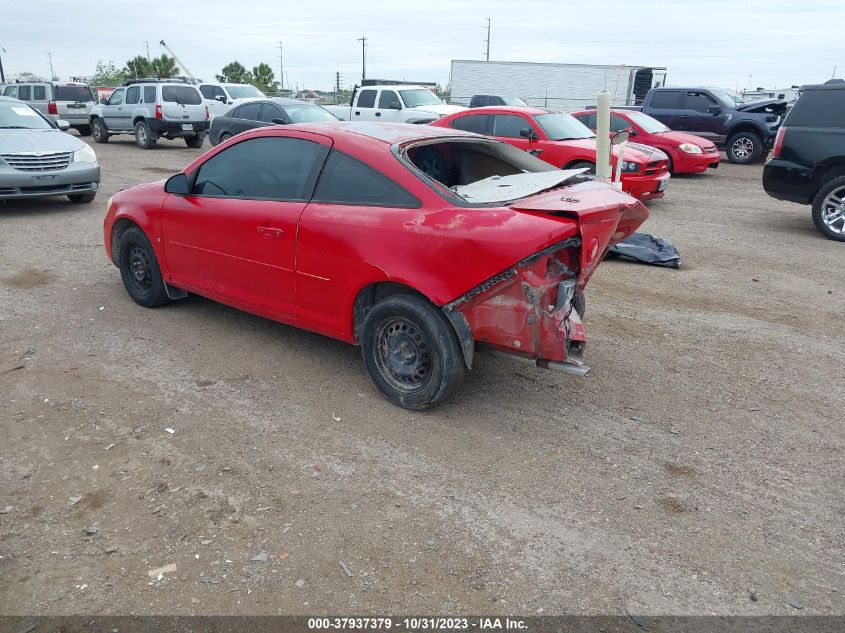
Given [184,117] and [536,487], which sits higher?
Answer: [184,117]

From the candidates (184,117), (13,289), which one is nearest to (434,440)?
(13,289)

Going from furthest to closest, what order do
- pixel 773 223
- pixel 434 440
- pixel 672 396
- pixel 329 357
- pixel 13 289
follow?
pixel 773 223 < pixel 13 289 < pixel 329 357 < pixel 672 396 < pixel 434 440

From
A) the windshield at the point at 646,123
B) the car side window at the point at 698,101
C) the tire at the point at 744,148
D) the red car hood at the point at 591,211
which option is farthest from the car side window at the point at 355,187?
the tire at the point at 744,148

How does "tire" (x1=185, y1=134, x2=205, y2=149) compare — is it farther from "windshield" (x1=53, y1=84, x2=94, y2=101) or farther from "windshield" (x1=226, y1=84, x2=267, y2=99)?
"windshield" (x1=53, y1=84, x2=94, y2=101)

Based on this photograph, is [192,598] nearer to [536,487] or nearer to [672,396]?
[536,487]

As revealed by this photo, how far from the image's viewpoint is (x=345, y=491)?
3312mm

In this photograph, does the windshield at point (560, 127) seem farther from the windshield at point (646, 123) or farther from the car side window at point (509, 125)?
the windshield at point (646, 123)

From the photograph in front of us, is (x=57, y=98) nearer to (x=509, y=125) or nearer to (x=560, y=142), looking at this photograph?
(x=509, y=125)

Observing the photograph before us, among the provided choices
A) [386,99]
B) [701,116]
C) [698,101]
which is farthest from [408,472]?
[698,101]

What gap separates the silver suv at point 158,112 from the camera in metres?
19.1

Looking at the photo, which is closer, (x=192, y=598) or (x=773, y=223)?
(x=192, y=598)

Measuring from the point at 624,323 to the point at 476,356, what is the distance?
5.35ft

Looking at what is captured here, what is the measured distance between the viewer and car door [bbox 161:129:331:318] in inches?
177

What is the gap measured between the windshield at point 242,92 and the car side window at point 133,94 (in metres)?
2.93
